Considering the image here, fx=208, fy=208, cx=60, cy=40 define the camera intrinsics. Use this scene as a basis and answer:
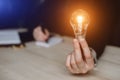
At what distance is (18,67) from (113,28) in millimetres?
560

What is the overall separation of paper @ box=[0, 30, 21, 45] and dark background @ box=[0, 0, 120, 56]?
4 cm

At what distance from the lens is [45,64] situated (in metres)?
0.88

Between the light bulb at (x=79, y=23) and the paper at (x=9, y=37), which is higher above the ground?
the light bulb at (x=79, y=23)

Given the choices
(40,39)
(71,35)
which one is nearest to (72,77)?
(40,39)

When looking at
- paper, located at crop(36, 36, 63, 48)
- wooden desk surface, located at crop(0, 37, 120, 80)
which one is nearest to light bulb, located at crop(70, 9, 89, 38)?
wooden desk surface, located at crop(0, 37, 120, 80)

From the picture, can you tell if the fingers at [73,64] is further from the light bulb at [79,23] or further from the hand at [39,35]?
the hand at [39,35]

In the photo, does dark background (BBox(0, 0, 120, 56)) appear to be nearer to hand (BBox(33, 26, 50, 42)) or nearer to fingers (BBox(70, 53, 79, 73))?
hand (BBox(33, 26, 50, 42))

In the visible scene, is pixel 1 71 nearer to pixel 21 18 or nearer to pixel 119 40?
pixel 21 18

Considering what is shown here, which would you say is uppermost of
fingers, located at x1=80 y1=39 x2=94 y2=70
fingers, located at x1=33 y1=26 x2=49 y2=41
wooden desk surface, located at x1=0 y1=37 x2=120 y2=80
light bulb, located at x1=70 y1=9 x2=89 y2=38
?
light bulb, located at x1=70 y1=9 x2=89 y2=38

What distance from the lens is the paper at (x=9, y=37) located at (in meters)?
1.09

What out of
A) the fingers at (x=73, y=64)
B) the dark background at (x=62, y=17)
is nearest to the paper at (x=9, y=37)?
the dark background at (x=62, y=17)

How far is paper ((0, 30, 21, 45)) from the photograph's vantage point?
3.59 feet

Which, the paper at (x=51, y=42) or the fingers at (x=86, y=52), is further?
the paper at (x=51, y=42)

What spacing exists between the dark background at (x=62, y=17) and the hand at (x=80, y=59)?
24 centimetres
